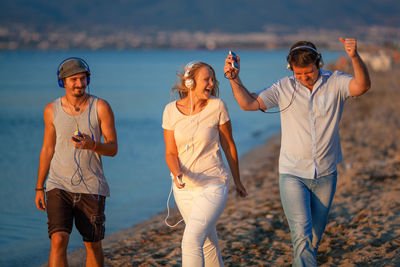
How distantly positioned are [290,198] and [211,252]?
74cm

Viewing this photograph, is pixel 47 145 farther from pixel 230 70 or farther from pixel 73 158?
pixel 230 70

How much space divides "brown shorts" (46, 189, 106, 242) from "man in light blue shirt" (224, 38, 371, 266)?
144cm

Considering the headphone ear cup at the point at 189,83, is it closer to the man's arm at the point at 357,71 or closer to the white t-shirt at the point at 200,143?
the white t-shirt at the point at 200,143

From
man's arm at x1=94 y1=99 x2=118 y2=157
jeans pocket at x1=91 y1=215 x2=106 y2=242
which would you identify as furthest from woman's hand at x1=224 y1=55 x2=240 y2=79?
jeans pocket at x1=91 y1=215 x2=106 y2=242

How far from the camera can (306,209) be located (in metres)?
4.34

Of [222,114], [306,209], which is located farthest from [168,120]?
[306,209]

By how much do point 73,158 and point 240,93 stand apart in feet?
4.61

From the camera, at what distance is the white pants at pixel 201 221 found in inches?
164

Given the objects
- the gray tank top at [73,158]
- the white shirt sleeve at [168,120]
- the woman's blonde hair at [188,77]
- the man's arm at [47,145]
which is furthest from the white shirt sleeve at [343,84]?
the man's arm at [47,145]

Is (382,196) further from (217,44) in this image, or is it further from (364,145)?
(217,44)

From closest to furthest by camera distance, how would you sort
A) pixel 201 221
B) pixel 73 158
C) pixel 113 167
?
pixel 201 221 < pixel 73 158 < pixel 113 167

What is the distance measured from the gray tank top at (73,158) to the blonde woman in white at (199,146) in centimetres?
61

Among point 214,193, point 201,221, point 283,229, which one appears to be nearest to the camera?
point 201,221

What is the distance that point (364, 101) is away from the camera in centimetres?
2520
